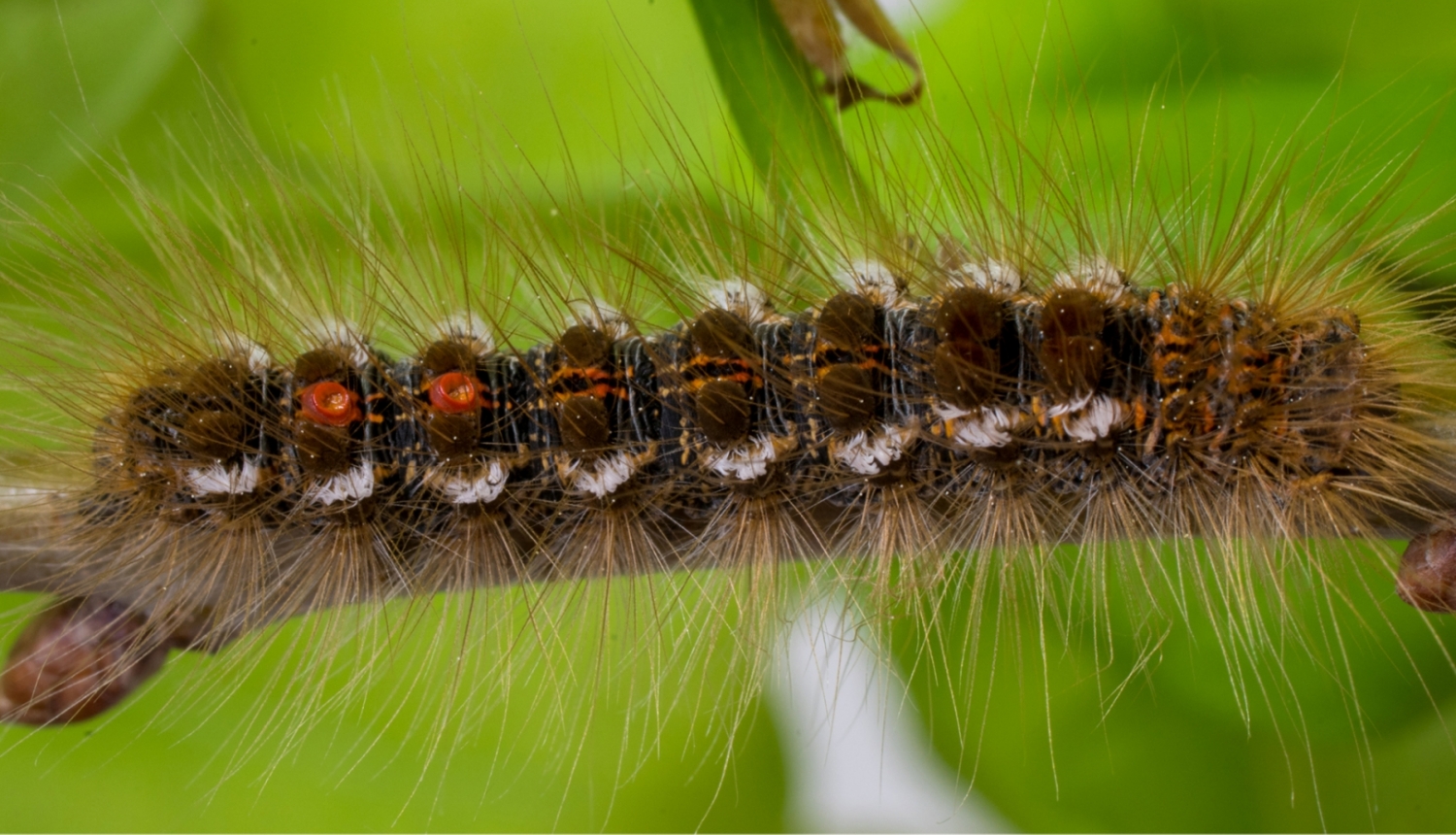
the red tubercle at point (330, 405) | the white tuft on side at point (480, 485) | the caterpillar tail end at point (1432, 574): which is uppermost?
the red tubercle at point (330, 405)

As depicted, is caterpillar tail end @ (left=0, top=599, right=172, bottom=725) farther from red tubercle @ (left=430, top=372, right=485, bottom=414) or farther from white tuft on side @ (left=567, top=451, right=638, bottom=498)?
white tuft on side @ (left=567, top=451, right=638, bottom=498)

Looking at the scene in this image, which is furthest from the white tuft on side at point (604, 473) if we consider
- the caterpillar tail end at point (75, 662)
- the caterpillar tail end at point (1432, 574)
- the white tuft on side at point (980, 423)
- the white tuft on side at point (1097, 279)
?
the caterpillar tail end at point (1432, 574)

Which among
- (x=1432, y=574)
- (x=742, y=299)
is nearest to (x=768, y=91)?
(x=742, y=299)

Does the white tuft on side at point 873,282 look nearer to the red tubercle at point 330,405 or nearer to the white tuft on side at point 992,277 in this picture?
the white tuft on side at point 992,277

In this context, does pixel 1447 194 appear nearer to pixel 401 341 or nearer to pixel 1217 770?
pixel 1217 770

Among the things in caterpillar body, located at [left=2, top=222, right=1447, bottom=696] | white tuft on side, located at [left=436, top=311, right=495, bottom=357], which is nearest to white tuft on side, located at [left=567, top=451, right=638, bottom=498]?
caterpillar body, located at [left=2, top=222, right=1447, bottom=696]

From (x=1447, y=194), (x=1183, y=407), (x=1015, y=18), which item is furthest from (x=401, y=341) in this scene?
(x=1447, y=194)
